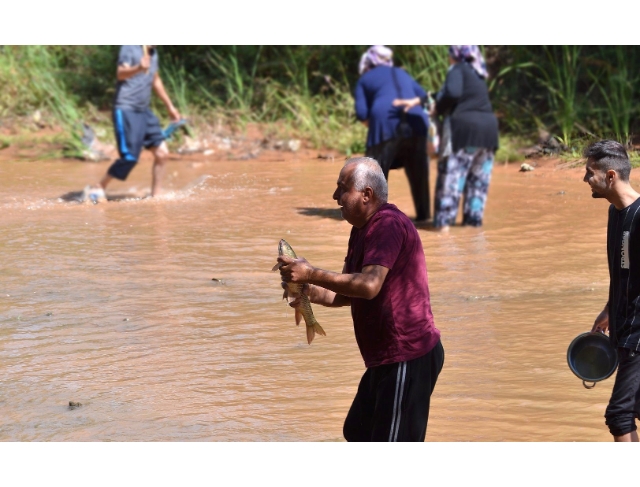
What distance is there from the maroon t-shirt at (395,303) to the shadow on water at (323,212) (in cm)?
590

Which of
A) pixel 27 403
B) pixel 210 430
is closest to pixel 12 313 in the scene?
A: pixel 27 403

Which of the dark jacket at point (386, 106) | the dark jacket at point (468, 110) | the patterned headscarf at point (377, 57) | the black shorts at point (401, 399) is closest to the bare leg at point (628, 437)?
the black shorts at point (401, 399)

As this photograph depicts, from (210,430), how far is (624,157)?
201cm

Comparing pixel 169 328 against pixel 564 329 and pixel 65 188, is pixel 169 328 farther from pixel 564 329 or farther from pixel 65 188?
pixel 65 188

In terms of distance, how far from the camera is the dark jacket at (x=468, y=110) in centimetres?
845

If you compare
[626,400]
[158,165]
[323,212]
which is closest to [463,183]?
[323,212]

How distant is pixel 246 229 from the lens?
351 inches

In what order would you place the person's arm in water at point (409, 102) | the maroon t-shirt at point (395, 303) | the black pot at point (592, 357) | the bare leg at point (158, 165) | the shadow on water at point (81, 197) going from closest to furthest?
1. the maroon t-shirt at point (395, 303)
2. the black pot at point (592, 357)
3. the person's arm in water at point (409, 102)
4. the bare leg at point (158, 165)
5. the shadow on water at point (81, 197)

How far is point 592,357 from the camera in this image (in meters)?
4.12

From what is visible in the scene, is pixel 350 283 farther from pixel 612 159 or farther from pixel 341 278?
pixel 612 159

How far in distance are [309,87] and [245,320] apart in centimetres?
1003

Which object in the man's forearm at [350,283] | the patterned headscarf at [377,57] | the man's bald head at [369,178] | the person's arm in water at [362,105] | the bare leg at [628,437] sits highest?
the patterned headscarf at [377,57]

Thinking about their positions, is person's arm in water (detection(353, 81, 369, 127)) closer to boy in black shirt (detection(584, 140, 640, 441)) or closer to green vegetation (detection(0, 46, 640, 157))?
green vegetation (detection(0, 46, 640, 157))

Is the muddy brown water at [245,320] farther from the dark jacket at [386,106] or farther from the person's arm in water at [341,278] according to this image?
the person's arm in water at [341,278]
